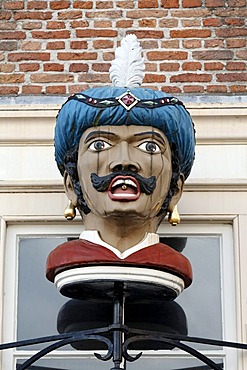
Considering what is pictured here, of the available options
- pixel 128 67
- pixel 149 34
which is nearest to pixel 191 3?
pixel 149 34

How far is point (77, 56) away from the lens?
7352 millimetres

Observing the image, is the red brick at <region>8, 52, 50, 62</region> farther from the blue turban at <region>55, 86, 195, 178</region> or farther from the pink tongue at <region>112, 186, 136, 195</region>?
the pink tongue at <region>112, 186, 136, 195</region>

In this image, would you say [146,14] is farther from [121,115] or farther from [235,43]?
[121,115]

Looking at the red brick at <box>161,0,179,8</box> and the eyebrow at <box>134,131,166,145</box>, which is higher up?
the red brick at <box>161,0,179,8</box>

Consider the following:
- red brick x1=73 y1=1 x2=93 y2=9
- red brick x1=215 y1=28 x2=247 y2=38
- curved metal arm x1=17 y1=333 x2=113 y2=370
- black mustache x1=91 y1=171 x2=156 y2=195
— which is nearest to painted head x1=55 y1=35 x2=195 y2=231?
black mustache x1=91 y1=171 x2=156 y2=195

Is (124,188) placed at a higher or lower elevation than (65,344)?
higher

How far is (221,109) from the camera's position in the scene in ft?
23.3

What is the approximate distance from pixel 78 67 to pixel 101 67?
114 millimetres

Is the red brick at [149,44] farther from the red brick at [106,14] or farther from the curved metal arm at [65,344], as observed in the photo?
the curved metal arm at [65,344]

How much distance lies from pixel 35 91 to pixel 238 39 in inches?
41.1

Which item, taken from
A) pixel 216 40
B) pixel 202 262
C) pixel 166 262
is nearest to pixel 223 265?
pixel 202 262

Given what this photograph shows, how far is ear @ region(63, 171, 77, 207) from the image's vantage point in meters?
6.44

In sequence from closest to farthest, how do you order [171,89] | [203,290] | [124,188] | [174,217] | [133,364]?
1. [124,188]
2. [174,217]
3. [133,364]
4. [203,290]
5. [171,89]

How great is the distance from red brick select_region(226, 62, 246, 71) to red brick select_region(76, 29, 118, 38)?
0.59 m
